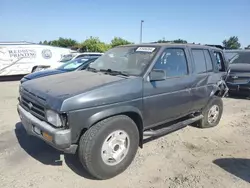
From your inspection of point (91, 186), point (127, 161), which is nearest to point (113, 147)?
point (127, 161)

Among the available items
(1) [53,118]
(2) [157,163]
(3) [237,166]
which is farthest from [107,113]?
(3) [237,166]

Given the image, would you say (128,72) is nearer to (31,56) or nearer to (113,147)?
(113,147)

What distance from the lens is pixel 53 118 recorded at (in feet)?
10.5

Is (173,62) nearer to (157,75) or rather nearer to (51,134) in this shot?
(157,75)

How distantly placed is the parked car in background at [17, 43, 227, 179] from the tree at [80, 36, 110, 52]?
3976cm

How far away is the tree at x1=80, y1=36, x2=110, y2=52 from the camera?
4394 cm

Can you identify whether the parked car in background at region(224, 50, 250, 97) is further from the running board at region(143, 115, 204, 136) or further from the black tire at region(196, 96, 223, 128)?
the running board at region(143, 115, 204, 136)

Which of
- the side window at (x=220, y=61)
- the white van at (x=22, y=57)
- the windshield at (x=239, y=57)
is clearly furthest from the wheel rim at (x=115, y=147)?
the white van at (x=22, y=57)

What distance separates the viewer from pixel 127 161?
3.75 metres

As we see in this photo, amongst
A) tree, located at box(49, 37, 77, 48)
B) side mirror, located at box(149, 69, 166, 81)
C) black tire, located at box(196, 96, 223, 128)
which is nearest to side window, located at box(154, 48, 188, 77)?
side mirror, located at box(149, 69, 166, 81)

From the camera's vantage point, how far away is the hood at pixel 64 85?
10.6 feet

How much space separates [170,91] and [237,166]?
1615 mm

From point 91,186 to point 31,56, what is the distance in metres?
13.1

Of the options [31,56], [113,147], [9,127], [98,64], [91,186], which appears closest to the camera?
[91,186]
